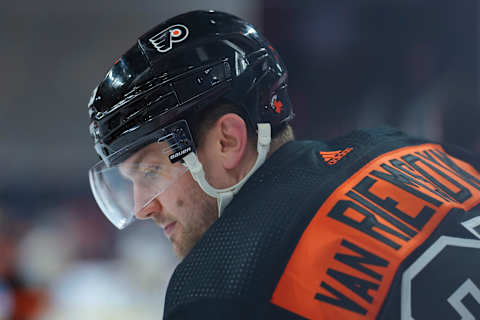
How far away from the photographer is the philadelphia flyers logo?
1267 mm

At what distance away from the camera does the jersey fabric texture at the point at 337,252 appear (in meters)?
0.87

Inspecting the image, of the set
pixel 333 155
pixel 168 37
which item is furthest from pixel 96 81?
→ pixel 333 155

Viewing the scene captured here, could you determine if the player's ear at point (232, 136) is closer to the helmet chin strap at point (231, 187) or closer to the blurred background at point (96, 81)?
the helmet chin strap at point (231, 187)

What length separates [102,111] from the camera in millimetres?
1282

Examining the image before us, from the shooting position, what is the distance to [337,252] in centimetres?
90

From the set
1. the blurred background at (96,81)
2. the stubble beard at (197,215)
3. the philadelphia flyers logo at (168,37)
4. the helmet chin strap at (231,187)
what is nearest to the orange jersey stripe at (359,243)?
the helmet chin strap at (231,187)

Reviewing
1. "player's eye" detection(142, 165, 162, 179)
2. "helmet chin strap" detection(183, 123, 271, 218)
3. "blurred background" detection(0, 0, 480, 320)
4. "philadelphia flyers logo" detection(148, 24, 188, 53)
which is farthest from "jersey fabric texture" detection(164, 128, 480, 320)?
"blurred background" detection(0, 0, 480, 320)

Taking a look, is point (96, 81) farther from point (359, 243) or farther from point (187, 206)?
point (359, 243)

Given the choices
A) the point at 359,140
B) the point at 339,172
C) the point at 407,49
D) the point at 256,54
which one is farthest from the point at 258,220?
the point at 407,49

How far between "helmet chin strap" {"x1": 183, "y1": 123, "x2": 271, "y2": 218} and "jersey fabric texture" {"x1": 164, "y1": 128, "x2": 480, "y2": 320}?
0.54 ft

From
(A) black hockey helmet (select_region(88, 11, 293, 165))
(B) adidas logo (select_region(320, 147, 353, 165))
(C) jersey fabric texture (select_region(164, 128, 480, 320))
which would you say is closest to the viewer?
(C) jersey fabric texture (select_region(164, 128, 480, 320))

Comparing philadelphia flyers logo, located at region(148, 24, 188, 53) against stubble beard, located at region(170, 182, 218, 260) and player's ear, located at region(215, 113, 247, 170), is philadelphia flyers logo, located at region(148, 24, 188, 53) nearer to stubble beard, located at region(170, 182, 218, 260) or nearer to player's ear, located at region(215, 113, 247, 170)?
player's ear, located at region(215, 113, 247, 170)

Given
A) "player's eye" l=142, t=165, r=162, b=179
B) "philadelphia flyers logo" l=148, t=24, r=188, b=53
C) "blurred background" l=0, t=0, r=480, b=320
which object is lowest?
"blurred background" l=0, t=0, r=480, b=320

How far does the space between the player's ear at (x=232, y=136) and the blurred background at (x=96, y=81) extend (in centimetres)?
201
